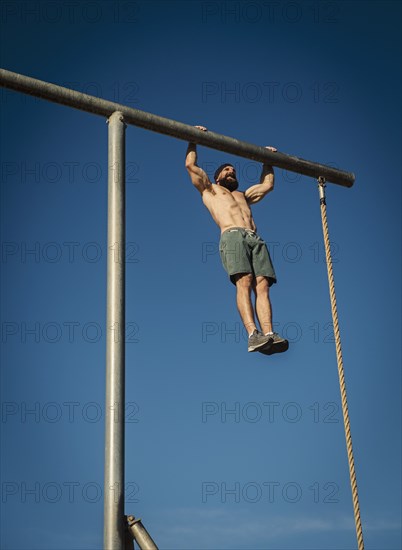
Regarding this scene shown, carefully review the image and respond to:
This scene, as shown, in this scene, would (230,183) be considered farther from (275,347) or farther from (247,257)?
(275,347)

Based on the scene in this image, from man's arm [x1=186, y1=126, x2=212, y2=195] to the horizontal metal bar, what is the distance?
0.84 metres

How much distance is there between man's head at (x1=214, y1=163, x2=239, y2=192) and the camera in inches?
290

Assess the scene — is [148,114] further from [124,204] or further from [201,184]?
[201,184]

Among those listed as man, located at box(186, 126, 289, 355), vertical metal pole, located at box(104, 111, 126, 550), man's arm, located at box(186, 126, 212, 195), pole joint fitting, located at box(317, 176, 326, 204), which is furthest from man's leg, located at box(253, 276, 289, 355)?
vertical metal pole, located at box(104, 111, 126, 550)

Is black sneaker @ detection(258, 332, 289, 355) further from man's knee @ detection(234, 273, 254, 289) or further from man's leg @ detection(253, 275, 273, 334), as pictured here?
man's knee @ detection(234, 273, 254, 289)

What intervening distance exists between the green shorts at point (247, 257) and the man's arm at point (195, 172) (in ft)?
2.93

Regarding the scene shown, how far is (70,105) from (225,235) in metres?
1.91

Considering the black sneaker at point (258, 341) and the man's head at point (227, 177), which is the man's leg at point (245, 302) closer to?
the black sneaker at point (258, 341)

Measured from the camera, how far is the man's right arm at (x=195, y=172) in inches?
266

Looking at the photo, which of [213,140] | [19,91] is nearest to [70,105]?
[19,91]

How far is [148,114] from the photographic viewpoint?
523 cm

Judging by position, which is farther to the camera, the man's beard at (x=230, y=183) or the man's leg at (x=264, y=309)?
the man's beard at (x=230, y=183)

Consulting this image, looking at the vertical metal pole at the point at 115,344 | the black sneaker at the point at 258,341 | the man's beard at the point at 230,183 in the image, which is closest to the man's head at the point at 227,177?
Answer: the man's beard at the point at 230,183

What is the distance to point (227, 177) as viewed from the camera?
24.3 ft
